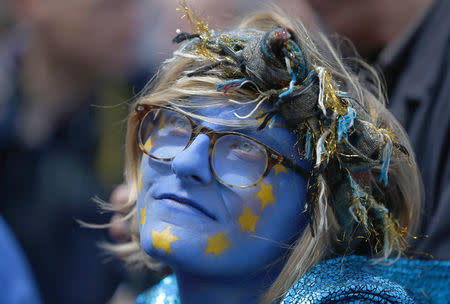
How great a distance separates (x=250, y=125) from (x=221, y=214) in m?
0.25

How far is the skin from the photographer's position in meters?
1.29

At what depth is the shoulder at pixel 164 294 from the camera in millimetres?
1641

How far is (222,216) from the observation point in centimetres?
130

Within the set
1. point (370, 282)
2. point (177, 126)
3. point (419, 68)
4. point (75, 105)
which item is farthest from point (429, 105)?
point (75, 105)

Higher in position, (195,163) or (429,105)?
(195,163)

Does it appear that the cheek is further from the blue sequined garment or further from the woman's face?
the blue sequined garment

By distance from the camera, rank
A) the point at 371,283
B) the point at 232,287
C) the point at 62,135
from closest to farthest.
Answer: the point at 371,283 < the point at 232,287 < the point at 62,135

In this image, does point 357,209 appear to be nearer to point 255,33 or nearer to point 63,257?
point 255,33

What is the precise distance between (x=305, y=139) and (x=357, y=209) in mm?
230

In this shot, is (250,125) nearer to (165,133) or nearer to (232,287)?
(165,133)

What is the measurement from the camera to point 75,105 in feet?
9.16

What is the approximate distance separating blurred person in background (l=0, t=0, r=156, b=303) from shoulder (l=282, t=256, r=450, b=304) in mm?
1504

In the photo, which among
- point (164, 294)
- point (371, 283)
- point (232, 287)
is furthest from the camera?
point (164, 294)

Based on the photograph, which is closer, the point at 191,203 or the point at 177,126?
the point at 191,203
